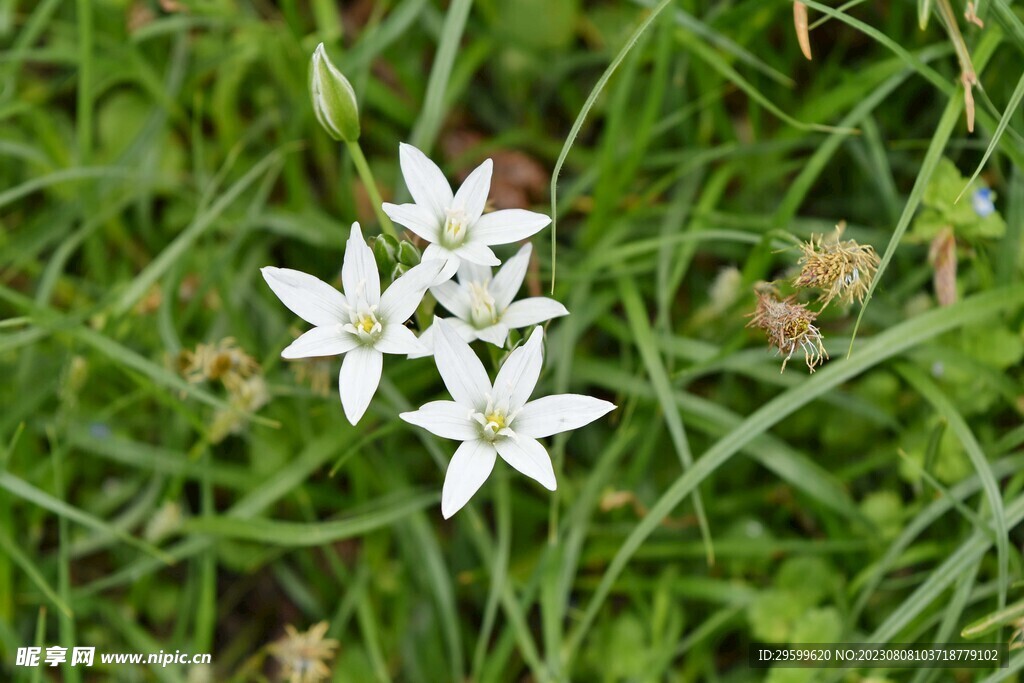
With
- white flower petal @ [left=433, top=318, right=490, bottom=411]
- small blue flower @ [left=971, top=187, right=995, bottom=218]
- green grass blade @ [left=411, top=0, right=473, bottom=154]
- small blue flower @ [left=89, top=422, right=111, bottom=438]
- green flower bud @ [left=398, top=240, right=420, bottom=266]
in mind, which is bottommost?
white flower petal @ [left=433, top=318, right=490, bottom=411]

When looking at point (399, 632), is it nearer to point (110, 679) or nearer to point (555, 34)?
point (110, 679)

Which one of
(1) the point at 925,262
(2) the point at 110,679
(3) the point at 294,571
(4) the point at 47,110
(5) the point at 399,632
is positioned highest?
(4) the point at 47,110

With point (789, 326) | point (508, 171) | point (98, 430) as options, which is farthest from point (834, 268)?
point (98, 430)

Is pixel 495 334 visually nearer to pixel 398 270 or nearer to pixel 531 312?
pixel 531 312

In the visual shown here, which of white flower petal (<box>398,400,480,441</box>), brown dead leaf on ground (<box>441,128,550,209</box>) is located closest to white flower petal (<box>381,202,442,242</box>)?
white flower petal (<box>398,400,480,441</box>)

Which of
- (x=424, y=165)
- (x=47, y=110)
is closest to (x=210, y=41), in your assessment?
(x=47, y=110)

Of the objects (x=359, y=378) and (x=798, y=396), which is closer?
(x=359, y=378)

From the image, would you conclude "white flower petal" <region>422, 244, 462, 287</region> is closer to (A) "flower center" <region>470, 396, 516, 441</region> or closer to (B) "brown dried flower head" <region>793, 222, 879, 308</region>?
(A) "flower center" <region>470, 396, 516, 441</region>
